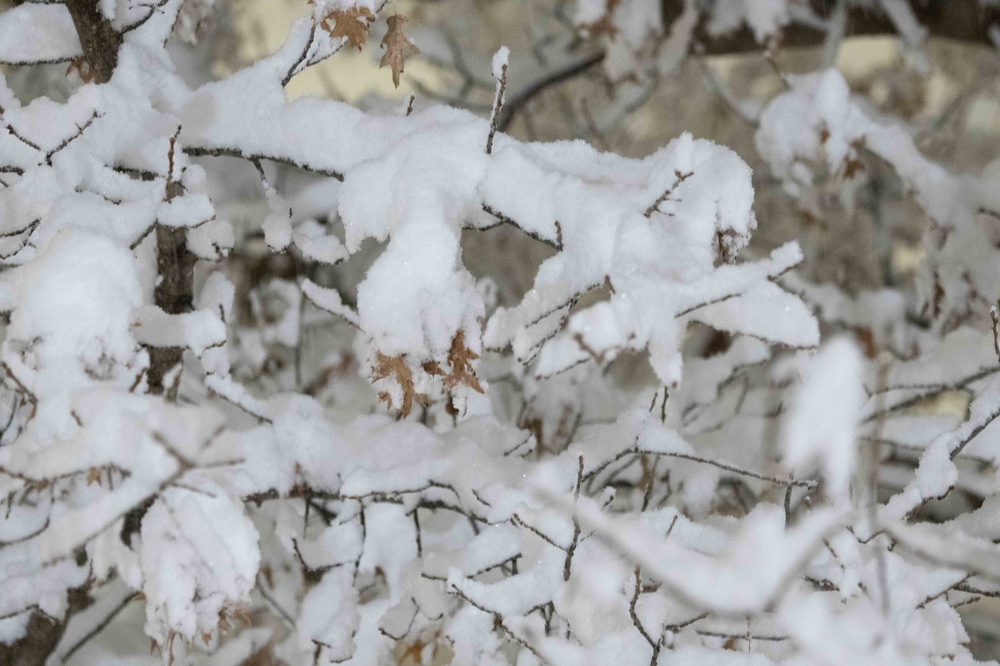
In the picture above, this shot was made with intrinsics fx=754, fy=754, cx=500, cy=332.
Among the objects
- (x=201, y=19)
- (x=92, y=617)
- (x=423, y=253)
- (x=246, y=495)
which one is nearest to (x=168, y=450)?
(x=423, y=253)

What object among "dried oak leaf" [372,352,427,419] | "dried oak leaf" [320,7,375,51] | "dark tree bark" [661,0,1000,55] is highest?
"dried oak leaf" [320,7,375,51]

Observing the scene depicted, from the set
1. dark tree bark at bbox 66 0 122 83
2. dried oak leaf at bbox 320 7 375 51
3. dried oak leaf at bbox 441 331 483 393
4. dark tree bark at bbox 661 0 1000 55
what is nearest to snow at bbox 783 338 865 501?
dried oak leaf at bbox 441 331 483 393

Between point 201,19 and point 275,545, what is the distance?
2.19 m

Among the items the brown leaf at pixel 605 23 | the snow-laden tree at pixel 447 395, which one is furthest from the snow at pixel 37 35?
the brown leaf at pixel 605 23

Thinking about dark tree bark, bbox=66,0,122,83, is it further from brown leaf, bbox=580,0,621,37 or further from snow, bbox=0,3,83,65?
brown leaf, bbox=580,0,621,37

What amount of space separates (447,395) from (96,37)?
1144 millimetres

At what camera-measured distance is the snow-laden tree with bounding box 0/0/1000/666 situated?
3.15 ft

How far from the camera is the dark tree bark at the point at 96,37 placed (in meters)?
1.63

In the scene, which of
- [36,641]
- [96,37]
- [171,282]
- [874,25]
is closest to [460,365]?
[171,282]

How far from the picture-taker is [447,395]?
1943 mm

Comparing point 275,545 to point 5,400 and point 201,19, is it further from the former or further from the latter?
point 201,19

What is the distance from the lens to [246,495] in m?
1.80

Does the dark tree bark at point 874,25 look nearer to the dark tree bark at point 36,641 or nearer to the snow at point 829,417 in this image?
the snow at point 829,417

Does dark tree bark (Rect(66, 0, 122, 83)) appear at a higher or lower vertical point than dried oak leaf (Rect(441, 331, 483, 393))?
higher
